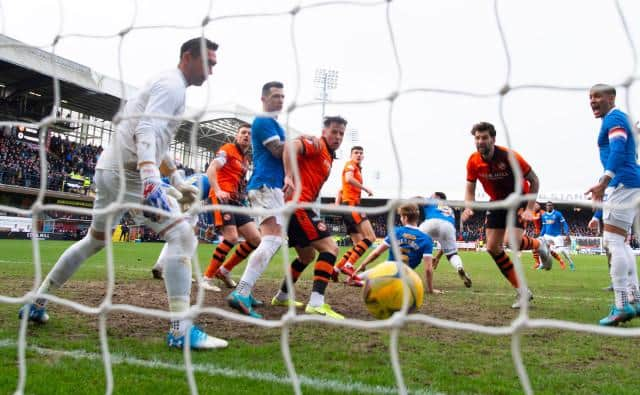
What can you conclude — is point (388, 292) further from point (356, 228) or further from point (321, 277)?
point (356, 228)

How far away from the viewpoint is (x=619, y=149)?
11.9 ft

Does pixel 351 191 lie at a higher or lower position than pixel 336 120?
lower

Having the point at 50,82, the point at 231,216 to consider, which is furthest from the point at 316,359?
the point at 50,82

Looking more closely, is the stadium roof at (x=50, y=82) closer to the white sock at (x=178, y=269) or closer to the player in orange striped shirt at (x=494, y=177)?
the player in orange striped shirt at (x=494, y=177)

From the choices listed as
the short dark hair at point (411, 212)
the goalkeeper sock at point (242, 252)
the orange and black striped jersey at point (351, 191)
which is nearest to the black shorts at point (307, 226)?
the goalkeeper sock at point (242, 252)

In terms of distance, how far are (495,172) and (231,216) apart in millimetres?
2990

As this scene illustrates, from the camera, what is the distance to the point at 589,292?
21.5ft

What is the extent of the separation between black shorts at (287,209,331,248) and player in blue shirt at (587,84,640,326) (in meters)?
2.08

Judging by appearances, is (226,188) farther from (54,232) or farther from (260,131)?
(54,232)

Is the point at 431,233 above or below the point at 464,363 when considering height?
above

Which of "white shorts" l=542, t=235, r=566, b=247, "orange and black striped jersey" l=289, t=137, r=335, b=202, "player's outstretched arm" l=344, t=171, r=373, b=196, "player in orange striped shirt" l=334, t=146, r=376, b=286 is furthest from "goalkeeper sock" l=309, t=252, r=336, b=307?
"white shorts" l=542, t=235, r=566, b=247

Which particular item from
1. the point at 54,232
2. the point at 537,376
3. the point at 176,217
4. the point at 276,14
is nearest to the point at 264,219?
the point at 176,217

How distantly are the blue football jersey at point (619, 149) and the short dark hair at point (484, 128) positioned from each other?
0.85m

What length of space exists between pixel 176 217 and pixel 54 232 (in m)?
23.5
